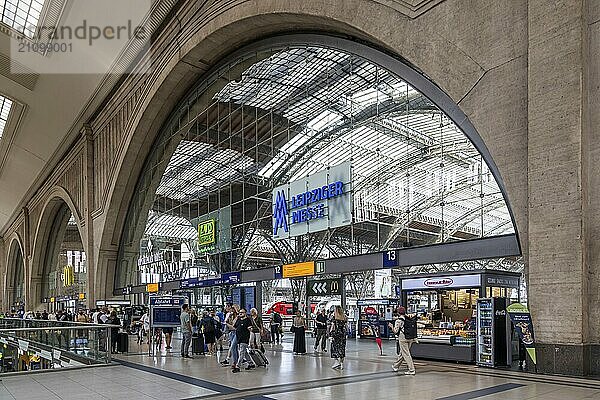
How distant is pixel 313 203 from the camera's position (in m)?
21.6

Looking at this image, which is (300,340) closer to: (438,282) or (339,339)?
(339,339)

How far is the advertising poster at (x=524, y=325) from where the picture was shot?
12.1 metres

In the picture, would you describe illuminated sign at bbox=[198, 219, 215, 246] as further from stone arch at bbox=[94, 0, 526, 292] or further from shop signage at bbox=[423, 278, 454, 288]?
shop signage at bbox=[423, 278, 454, 288]

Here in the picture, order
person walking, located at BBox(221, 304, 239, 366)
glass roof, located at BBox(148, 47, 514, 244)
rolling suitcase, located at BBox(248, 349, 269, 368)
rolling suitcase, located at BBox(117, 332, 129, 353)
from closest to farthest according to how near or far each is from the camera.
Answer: person walking, located at BBox(221, 304, 239, 366) < rolling suitcase, located at BBox(248, 349, 269, 368) < glass roof, located at BBox(148, 47, 514, 244) < rolling suitcase, located at BBox(117, 332, 129, 353)

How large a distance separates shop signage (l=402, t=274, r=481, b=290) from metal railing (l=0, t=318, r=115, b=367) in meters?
8.18

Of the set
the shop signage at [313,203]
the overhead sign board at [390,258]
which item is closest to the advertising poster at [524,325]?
the overhead sign board at [390,258]

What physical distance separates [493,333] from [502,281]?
1.81 m

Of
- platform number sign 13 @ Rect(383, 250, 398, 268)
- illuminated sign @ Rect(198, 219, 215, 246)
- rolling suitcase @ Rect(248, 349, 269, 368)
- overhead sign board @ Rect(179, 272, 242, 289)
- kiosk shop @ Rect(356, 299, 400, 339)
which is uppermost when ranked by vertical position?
illuminated sign @ Rect(198, 219, 215, 246)

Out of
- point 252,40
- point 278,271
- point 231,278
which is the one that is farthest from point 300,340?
point 252,40

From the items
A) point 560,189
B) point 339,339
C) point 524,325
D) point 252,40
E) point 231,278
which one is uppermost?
point 252,40

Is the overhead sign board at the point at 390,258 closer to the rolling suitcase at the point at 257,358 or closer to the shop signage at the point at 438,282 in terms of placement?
the shop signage at the point at 438,282

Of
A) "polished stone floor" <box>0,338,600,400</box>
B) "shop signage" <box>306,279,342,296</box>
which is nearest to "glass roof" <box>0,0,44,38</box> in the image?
"shop signage" <box>306,279,342,296</box>

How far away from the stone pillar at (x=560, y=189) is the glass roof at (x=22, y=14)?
2339 centimetres

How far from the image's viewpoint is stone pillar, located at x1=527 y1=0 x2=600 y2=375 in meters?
11.1
